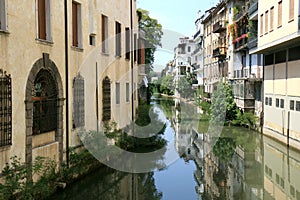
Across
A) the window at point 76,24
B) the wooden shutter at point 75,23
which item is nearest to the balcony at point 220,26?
the window at point 76,24

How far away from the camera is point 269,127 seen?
22.4 meters

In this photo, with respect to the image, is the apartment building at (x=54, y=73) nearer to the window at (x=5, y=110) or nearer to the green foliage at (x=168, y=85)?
the window at (x=5, y=110)

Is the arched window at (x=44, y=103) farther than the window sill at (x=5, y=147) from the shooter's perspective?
Yes

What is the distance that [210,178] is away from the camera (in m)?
12.7

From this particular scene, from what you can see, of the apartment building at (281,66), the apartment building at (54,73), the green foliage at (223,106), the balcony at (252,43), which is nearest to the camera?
the apartment building at (54,73)

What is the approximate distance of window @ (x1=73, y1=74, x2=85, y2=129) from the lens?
12484 millimetres

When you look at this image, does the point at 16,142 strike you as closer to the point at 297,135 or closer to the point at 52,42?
the point at 52,42

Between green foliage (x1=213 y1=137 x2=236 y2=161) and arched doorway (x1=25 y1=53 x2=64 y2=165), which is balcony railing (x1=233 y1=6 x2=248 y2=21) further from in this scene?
arched doorway (x1=25 y1=53 x2=64 y2=165)

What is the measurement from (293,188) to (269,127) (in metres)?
11.2

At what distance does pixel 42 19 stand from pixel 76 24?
102 inches

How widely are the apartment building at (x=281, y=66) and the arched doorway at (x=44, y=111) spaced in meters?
10.4

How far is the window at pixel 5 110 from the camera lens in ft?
27.4

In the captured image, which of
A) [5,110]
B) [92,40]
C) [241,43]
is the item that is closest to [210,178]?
[92,40]

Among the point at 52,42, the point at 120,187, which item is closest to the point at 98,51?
the point at 52,42
